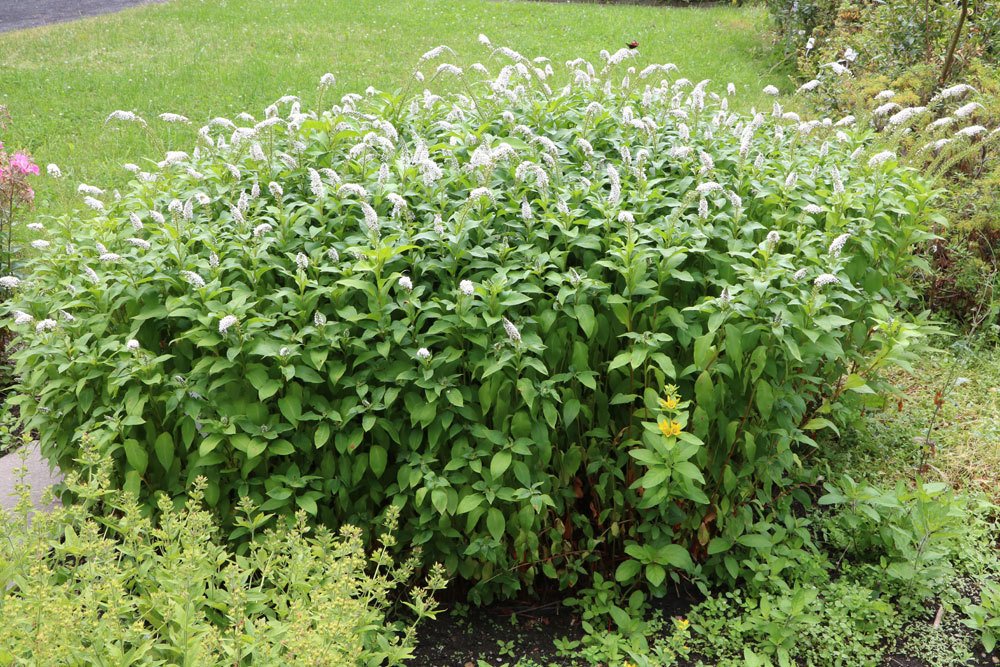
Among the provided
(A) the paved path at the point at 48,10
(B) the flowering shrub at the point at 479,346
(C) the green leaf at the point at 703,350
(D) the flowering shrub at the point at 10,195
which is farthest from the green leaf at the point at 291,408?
(A) the paved path at the point at 48,10

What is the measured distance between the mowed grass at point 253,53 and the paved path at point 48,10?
0.89 metres

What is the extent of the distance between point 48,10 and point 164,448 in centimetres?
1399

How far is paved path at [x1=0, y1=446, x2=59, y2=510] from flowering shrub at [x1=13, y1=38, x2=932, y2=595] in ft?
1.67

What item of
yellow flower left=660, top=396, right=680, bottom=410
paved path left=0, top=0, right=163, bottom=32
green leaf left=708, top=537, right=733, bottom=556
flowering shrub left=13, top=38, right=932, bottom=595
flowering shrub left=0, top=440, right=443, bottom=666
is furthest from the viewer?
paved path left=0, top=0, right=163, bottom=32

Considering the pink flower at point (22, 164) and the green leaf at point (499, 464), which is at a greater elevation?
the pink flower at point (22, 164)

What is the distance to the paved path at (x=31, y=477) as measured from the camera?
3398 millimetres

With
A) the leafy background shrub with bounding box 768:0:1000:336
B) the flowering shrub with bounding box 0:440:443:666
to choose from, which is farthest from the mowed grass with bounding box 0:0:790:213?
the flowering shrub with bounding box 0:440:443:666

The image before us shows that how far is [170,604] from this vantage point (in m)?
2.07

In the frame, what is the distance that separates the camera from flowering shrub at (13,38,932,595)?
2758mm

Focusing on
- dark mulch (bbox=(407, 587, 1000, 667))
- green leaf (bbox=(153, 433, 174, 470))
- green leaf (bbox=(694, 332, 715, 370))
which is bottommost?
dark mulch (bbox=(407, 587, 1000, 667))

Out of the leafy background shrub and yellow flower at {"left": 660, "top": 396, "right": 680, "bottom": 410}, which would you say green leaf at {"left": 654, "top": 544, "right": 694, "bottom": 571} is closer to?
yellow flower at {"left": 660, "top": 396, "right": 680, "bottom": 410}

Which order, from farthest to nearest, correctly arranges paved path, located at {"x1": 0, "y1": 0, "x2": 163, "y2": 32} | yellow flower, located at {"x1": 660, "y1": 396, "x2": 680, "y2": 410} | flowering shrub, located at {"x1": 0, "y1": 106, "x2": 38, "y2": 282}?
1. paved path, located at {"x1": 0, "y1": 0, "x2": 163, "y2": 32}
2. flowering shrub, located at {"x1": 0, "y1": 106, "x2": 38, "y2": 282}
3. yellow flower, located at {"x1": 660, "y1": 396, "x2": 680, "y2": 410}

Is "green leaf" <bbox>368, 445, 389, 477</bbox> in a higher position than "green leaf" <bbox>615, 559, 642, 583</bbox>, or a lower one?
higher

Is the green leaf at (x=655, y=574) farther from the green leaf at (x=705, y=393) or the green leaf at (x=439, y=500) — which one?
the green leaf at (x=439, y=500)
